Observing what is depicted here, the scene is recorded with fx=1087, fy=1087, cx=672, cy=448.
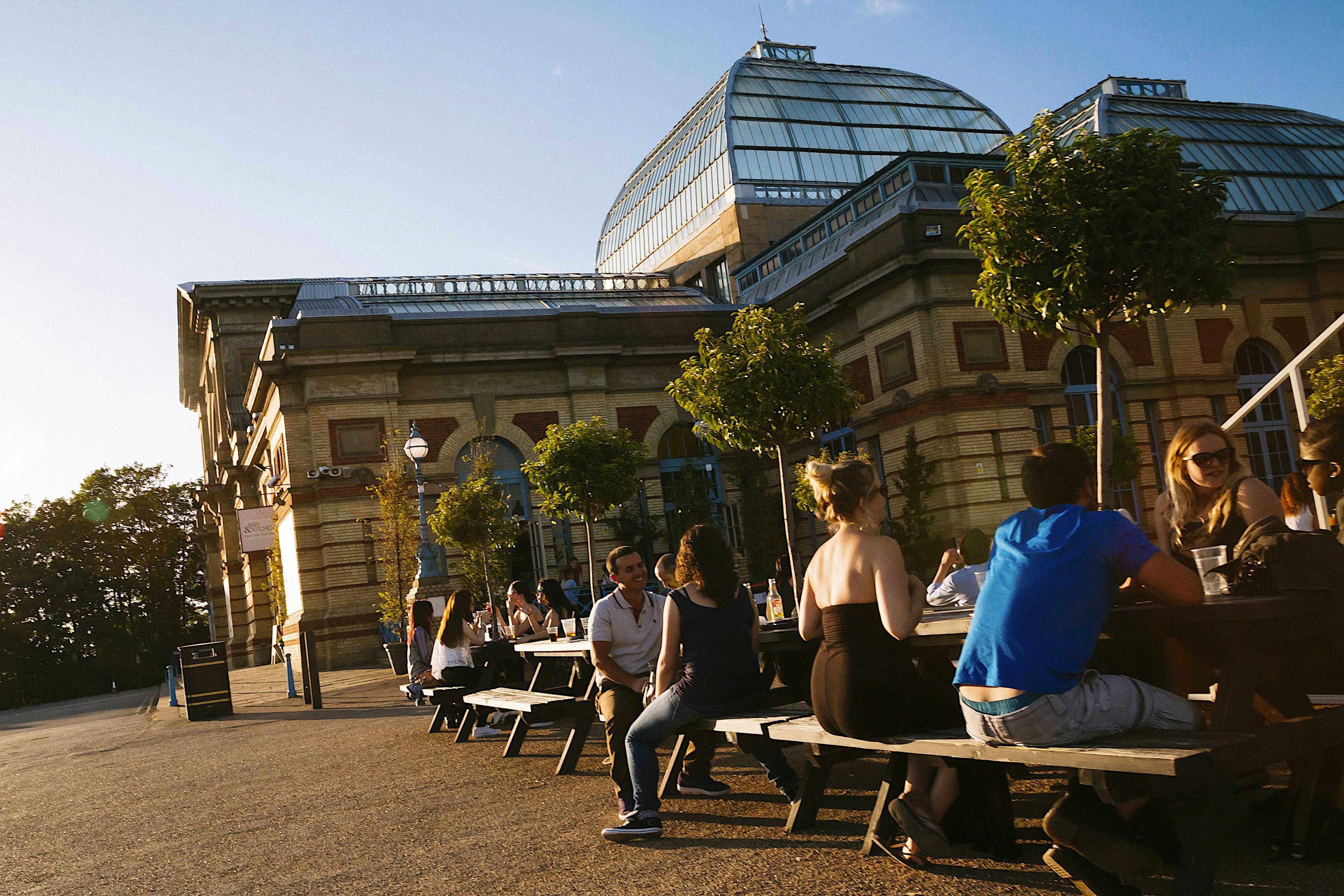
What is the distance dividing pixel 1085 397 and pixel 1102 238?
14.4 metres

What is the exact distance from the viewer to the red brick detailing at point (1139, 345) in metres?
24.2

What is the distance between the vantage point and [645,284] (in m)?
37.8

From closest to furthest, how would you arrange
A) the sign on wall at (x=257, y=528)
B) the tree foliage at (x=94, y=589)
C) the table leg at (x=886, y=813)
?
the table leg at (x=886, y=813)
the sign on wall at (x=257, y=528)
the tree foliage at (x=94, y=589)

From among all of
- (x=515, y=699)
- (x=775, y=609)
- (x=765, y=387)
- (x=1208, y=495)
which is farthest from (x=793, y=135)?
(x=1208, y=495)

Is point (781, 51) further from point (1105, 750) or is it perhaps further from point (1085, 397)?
point (1105, 750)

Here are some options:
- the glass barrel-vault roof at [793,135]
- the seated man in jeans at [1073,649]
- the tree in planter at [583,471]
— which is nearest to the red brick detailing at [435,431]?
the tree in planter at [583,471]

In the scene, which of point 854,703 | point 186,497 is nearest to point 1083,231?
point 854,703

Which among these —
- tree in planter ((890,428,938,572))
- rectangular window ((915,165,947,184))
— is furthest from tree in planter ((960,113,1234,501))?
rectangular window ((915,165,947,184))

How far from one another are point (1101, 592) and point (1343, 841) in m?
1.54

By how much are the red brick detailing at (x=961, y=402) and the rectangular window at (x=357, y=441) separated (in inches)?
504

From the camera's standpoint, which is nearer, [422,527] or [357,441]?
[422,527]

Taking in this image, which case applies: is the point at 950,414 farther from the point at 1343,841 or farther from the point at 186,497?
the point at 186,497

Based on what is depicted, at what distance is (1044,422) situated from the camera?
23.1m

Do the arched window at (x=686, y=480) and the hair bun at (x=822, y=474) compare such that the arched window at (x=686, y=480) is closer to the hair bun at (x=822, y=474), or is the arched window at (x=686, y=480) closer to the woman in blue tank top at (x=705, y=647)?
the woman in blue tank top at (x=705, y=647)
